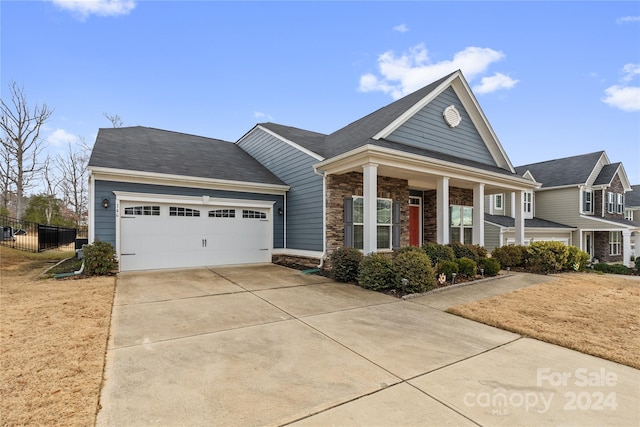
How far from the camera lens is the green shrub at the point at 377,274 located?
7.09 metres

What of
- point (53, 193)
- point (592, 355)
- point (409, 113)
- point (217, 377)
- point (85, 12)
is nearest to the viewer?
point (217, 377)

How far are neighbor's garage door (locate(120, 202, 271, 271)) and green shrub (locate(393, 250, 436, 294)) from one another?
565cm

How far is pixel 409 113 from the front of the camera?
32.0 ft

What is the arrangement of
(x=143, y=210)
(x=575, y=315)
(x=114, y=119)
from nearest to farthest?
(x=575, y=315), (x=143, y=210), (x=114, y=119)

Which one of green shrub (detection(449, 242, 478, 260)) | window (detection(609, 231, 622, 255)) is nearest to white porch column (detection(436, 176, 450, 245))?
green shrub (detection(449, 242, 478, 260))

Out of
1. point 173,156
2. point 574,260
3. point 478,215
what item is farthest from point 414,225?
point 173,156

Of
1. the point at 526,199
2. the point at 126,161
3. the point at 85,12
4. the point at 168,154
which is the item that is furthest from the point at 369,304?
the point at 526,199

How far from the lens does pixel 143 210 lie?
9094mm

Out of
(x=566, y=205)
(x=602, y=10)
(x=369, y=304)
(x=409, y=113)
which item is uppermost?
(x=602, y=10)

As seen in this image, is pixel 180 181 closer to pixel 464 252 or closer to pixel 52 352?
pixel 52 352

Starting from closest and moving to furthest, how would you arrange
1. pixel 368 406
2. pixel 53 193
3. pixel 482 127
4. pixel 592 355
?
pixel 368 406 < pixel 592 355 < pixel 482 127 < pixel 53 193

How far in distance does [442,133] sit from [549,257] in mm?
5427

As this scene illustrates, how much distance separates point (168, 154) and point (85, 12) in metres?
5.76

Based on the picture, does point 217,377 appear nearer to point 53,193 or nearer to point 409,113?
point 409,113
